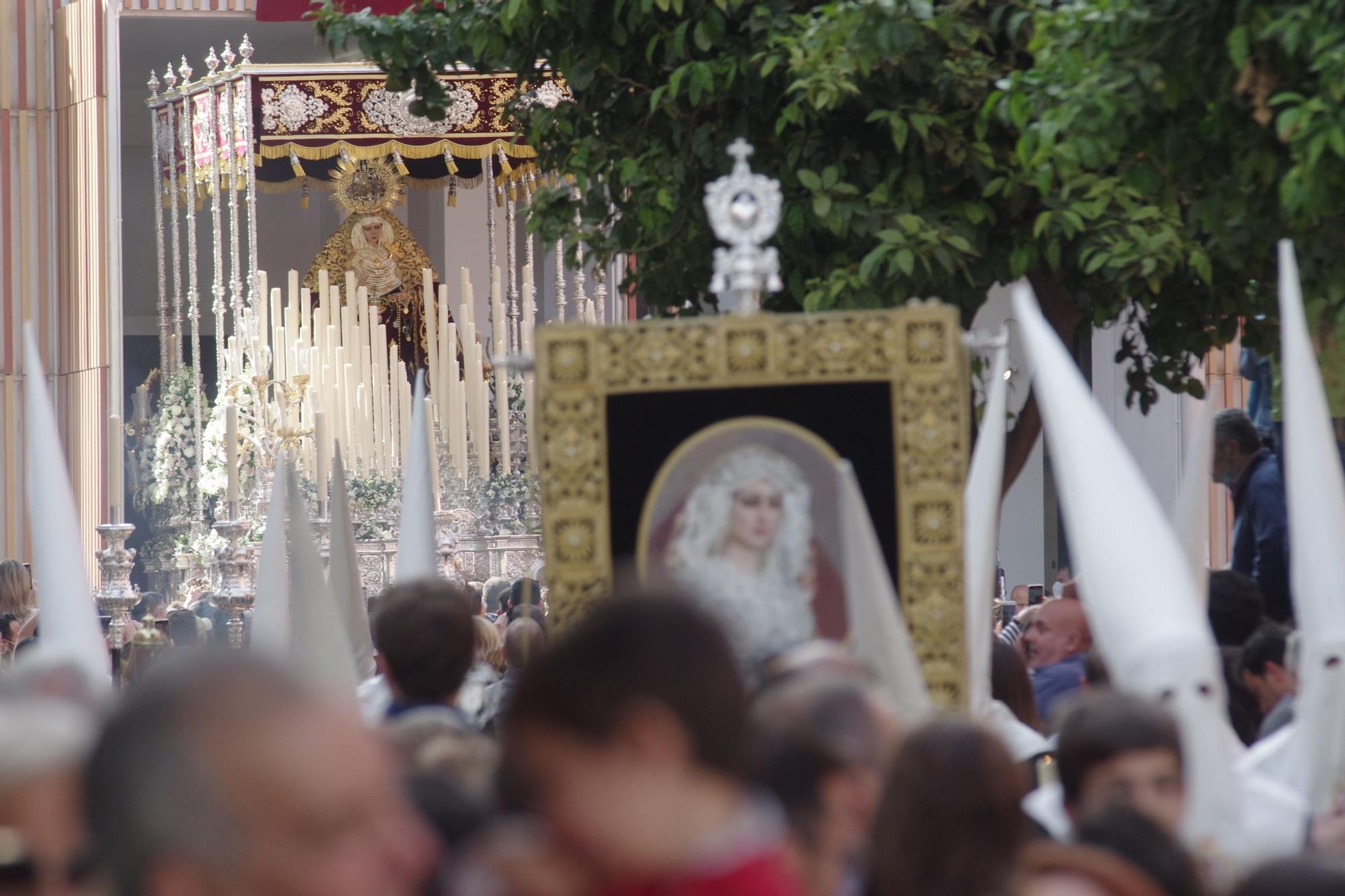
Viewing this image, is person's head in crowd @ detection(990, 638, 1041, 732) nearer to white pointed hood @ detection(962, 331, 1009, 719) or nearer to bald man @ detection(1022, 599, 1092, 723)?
white pointed hood @ detection(962, 331, 1009, 719)

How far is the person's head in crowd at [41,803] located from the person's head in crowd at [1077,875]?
101 centimetres

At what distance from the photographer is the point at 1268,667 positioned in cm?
448

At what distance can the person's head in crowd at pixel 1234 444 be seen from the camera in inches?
262

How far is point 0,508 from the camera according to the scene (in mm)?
15469

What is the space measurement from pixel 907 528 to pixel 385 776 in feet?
10.9

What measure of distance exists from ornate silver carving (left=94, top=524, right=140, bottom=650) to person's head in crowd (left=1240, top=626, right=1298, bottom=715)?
4.41 meters

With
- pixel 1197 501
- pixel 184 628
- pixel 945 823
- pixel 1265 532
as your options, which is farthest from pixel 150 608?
pixel 945 823

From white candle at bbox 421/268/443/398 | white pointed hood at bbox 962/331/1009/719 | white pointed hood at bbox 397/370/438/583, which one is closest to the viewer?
white pointed hood at bbox 962/331/1009/719

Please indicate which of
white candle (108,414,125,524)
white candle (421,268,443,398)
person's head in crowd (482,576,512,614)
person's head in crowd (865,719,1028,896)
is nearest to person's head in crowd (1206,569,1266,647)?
person's head in crowd (865,719,1028,896)

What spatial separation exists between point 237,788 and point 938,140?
5.11 meters

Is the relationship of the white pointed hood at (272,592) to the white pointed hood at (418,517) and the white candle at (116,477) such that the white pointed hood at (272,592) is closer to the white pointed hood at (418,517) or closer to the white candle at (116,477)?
the white pointed hood at (418,517)

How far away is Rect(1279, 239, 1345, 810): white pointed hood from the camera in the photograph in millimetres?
3713

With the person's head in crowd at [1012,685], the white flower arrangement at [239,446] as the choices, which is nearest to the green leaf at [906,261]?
the person's head in crowd at [1012,685]

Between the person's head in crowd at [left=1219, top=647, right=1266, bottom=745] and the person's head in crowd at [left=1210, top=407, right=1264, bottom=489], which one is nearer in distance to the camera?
the person's head in crowd at [left=1219, top=647, right=1266, bottom=745]
